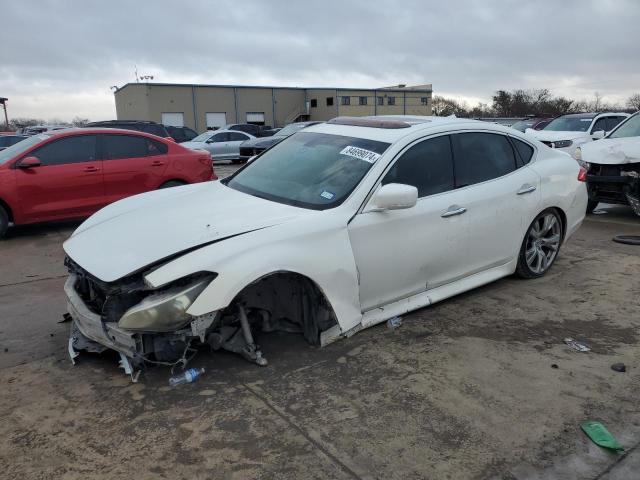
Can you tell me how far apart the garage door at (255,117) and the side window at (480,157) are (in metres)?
49.4

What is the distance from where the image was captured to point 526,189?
191 inches

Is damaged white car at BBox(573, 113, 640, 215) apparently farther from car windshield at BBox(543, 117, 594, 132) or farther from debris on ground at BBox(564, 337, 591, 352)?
debris on ground at BBox(564, 337, 591, 352)

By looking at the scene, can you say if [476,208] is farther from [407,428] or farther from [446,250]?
[407,428]

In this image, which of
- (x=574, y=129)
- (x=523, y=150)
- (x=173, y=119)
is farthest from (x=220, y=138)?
→ (x=173, y=119)

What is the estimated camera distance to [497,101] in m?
57.4

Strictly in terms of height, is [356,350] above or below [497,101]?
below

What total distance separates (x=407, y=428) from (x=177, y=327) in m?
1.39

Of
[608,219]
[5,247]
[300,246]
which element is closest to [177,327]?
[300,246]

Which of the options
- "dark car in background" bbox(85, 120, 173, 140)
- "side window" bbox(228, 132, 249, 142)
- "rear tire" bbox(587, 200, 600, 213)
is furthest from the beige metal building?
"rear tire" bbox(587, 200, 600, 213)

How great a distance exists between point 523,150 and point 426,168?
1.42m

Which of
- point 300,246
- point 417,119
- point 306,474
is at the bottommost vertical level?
point 306,474

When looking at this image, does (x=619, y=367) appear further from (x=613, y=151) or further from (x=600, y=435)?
(x=613, y=151)

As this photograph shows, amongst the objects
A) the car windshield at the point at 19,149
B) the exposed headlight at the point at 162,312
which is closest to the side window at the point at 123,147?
the car windshield at the point at 19,149

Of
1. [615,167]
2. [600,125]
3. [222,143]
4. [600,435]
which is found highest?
[600,125]
